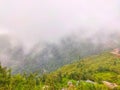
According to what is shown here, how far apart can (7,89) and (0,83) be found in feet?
14.1

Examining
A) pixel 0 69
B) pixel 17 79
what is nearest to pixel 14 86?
pixel 17 79

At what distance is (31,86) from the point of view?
16300cm

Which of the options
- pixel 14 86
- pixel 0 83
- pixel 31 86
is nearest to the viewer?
pixel 0 83

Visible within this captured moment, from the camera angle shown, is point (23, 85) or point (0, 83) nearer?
point (0, 83)

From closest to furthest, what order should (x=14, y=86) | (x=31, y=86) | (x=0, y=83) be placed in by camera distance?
1. (x=0, y=83)
2. (x=14, y=86)
3. (x=31, y=86)

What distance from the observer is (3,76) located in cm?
13650

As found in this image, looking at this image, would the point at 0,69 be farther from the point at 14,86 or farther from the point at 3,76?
the point at 14,86

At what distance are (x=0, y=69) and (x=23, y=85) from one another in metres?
23.3

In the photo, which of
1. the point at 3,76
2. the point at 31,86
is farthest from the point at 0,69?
the point at 31,86

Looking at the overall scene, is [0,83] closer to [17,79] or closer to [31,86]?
[17,79]

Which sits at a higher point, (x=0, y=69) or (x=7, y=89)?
(x=0, y=69)

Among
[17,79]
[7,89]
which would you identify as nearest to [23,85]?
[17,79]

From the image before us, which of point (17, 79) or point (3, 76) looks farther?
point (17, 79)

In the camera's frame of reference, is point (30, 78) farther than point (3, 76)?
Yes
